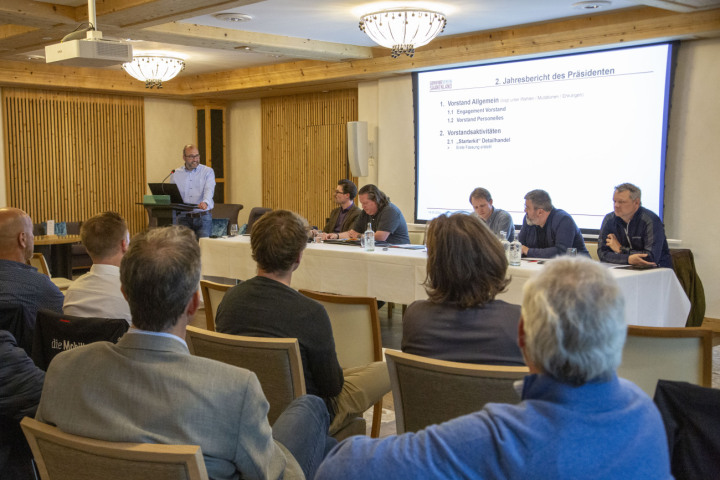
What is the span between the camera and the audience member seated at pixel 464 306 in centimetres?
212

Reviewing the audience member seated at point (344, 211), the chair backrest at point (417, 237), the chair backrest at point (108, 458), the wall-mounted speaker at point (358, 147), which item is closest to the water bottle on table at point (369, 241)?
the audience member seated at point (344, 211)

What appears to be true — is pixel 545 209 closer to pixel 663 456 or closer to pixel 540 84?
pixel 540 84

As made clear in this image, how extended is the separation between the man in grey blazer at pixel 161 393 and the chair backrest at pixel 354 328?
148 centimetres

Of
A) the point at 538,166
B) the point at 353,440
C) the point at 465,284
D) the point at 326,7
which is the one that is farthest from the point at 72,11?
the point at 353,440

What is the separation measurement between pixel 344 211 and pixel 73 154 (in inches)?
203

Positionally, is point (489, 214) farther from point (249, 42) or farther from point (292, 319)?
point (292, 319)

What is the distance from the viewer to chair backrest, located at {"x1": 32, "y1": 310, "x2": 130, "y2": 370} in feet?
7.72

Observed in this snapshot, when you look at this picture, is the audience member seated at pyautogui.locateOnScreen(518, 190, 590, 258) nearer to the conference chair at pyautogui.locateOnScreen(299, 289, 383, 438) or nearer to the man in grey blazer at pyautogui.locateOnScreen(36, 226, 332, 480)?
the conference chair at pyautogui.locateOnScreen(299, 289, 383, 438)

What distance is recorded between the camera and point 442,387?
195 centimetres

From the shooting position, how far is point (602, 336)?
1084mm

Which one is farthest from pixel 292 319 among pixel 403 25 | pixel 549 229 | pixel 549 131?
pixel 549 131

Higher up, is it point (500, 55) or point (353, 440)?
point (500, 55)

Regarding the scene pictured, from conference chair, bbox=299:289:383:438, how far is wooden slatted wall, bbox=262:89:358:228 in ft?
21.8

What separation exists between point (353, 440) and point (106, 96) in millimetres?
10522
